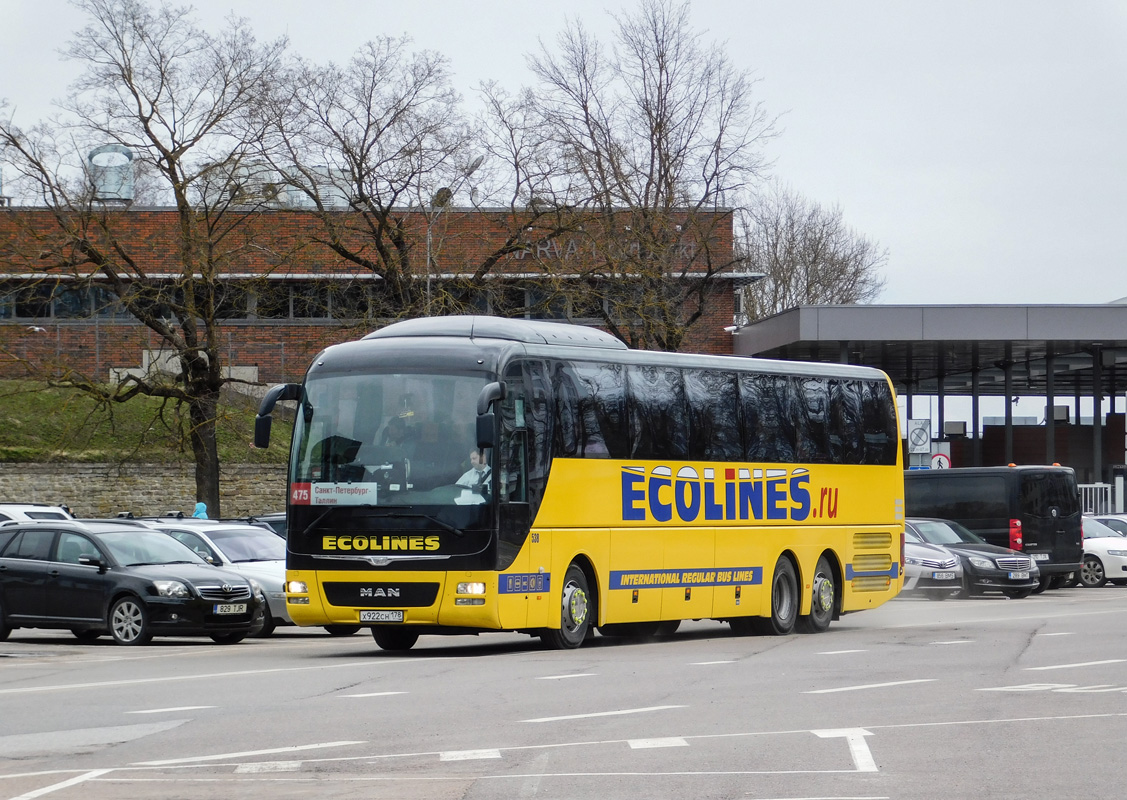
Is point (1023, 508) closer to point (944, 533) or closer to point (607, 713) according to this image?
point (944, 533)

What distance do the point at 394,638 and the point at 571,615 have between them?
6.78 ft

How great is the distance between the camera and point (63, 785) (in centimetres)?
846

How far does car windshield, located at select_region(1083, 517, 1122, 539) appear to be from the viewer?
123ft

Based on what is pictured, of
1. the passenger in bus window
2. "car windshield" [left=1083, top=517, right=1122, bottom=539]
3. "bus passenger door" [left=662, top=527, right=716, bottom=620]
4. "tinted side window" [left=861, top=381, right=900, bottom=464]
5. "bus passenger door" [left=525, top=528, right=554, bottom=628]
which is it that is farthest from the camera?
"car windshield" [left=1083, top=517, right=1122, bottom=539]

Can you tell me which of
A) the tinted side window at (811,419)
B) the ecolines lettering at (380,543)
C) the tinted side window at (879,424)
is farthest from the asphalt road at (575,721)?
the tinted side window at (879,424)

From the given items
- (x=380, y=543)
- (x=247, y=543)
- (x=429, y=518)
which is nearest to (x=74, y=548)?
(x=247, y=543)

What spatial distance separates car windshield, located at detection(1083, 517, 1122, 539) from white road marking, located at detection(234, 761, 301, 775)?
3101 cm

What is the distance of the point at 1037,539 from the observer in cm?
3300

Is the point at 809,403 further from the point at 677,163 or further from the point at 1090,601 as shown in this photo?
the point at 677,163

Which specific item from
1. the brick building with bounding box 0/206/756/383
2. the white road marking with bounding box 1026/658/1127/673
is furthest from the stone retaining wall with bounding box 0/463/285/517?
the white road marking with bounding box 1026/658/1127/673

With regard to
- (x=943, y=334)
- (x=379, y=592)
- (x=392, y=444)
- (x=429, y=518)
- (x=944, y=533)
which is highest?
(x=943, y=334)

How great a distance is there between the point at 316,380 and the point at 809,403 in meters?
7.26

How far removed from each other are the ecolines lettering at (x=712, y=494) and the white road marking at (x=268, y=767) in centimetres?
988

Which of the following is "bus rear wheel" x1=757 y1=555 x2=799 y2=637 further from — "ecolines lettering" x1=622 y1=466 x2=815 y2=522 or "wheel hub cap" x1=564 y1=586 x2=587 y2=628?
"wheel hub cap" x1=564 y1=586 x2=587 y2=628
